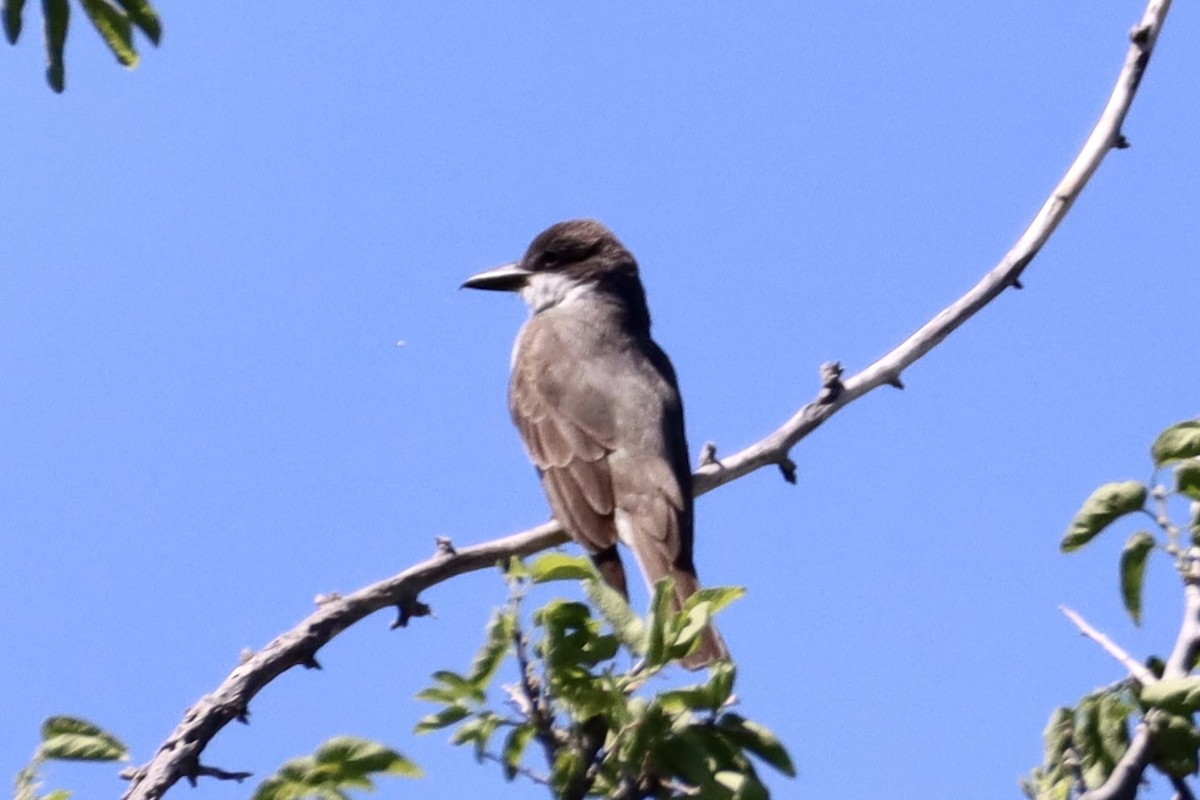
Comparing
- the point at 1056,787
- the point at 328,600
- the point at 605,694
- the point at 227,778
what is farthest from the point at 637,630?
the point at 328,600

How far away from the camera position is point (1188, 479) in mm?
3986

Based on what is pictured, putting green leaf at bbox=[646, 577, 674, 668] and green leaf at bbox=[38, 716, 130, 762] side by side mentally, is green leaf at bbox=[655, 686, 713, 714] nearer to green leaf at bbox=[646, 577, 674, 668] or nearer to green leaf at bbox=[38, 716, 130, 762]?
green leaf at bbox=[646, 577, 674, 668]

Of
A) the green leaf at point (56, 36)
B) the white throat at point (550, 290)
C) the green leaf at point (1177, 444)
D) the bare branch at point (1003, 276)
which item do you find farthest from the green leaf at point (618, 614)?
the white throat at point (550, 290)

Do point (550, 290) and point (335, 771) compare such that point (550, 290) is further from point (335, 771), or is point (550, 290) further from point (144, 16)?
point (335, 771)

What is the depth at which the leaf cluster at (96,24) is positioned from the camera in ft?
12.0

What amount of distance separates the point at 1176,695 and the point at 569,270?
226 inches

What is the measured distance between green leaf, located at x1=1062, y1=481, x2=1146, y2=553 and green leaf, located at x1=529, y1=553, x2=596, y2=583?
1307 millimetres

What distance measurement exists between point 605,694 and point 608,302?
531cm

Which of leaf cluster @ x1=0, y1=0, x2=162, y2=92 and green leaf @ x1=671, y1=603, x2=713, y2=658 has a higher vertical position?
leaf cluster @ x1=0, y1=0, x2=162, y2=92

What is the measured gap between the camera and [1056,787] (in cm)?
372

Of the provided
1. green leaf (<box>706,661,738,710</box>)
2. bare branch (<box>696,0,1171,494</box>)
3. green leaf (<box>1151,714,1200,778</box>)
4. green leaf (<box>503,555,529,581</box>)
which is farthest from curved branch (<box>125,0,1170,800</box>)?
green leaf (<box>1151,714,1200,778</box>)

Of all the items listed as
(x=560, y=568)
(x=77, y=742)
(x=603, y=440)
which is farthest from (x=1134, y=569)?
(x=603, y=440)

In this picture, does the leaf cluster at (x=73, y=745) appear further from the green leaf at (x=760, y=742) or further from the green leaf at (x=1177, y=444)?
the green leaf at (x=1177, y=444)

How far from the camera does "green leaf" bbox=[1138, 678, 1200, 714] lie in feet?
11.5
